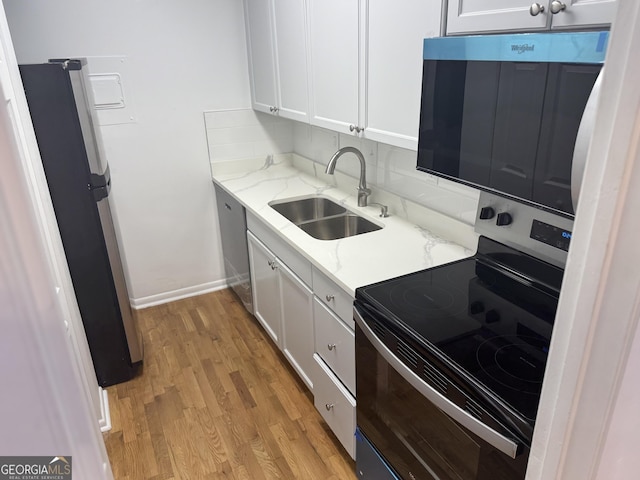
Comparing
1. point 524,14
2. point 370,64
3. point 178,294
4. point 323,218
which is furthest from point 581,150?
point 178,294

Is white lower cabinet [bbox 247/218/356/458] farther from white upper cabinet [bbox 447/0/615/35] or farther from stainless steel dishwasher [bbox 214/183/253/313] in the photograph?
white upper cabinet [bbox 447/0/615/35]

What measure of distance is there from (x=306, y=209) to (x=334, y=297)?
1.02m

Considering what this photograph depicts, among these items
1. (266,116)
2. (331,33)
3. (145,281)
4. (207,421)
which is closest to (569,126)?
(331,33)

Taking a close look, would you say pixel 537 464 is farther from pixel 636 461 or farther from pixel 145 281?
pixel 145 281

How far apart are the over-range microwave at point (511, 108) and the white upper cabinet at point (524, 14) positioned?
60 mm

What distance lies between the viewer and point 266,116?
123 inches

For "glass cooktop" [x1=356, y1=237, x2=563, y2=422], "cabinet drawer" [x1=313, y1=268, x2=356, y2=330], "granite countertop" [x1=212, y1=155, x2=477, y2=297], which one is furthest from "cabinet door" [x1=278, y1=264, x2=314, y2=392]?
"glass cooktop" [x1=356, y1=237, x2=563, y2=422]

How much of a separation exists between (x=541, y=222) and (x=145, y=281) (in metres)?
2.55

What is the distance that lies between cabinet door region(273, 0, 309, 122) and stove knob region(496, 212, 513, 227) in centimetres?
116

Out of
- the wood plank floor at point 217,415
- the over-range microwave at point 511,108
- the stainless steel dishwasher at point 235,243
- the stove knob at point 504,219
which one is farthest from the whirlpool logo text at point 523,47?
the stainless steel dishwasher at point 235,243

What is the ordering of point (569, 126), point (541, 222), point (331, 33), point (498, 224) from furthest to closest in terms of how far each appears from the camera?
point (331, 33), point (498, 224), point (541, 222), point (569, 126)

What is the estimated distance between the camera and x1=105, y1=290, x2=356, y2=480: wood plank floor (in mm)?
1913

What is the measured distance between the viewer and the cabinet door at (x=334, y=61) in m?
1.87

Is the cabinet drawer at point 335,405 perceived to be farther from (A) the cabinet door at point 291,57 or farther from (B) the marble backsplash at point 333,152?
(A) the cabinet door at point 291,57
